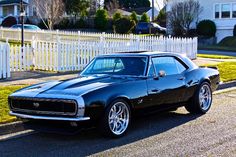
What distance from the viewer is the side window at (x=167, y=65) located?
8.28 metres

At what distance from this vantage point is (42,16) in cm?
5438

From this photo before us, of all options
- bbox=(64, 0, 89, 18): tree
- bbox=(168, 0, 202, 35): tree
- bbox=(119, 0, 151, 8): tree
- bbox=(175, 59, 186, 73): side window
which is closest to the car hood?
bbox=(175, 59, 186, 73): side window

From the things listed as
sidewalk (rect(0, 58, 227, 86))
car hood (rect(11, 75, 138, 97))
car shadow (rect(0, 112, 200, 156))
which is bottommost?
car shadow (rect(0, 112, 200, 156))

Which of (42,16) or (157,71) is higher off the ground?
(42,16)

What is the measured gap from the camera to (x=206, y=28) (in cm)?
4012

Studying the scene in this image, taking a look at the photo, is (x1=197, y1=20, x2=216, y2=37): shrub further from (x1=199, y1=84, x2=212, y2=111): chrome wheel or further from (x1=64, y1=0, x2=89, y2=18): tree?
(x1=199, y1=84, x2=212, y2=111): chrome wheel

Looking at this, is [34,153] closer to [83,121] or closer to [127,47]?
[83,121]

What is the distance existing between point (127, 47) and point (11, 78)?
5782 mm

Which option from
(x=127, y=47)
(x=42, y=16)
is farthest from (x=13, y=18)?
(x=127, y=47)

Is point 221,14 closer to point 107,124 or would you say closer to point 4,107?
point 4,107

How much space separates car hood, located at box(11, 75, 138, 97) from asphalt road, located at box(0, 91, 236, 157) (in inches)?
30.3

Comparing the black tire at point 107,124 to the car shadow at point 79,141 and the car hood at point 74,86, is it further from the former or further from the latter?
the car hood at point 74,86

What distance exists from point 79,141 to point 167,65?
254cm

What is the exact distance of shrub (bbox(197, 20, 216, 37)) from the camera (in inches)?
1580
